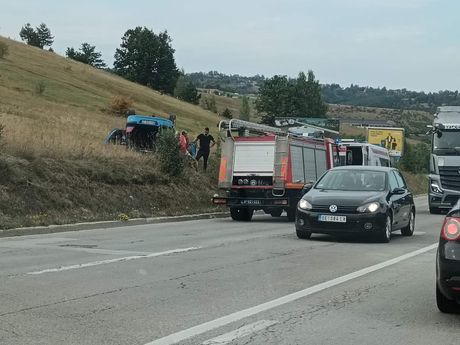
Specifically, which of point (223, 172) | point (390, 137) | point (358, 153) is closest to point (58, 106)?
point (358, 153)

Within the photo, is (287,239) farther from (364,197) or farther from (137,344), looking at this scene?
(137,344)

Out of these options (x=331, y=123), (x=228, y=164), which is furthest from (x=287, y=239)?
(x=331, y=123)

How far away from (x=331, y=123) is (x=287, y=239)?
58.6 metres

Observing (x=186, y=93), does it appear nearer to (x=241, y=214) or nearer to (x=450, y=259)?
(x=241, y=214)

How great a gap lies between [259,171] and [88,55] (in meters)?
123

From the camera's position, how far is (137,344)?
6.11m

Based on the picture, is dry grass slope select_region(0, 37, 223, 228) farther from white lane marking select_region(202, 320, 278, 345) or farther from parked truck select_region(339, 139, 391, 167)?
white lane marking select_region(202, 320, 278, 345)

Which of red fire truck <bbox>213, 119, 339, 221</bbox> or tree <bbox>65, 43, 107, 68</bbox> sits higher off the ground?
tree <bbox>65, 43, 107, 68</bbox>

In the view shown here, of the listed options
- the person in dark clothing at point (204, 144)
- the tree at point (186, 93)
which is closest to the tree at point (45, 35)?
the tree at point (186, 93)

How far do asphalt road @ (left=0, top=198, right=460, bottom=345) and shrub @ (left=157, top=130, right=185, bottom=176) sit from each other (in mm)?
10127

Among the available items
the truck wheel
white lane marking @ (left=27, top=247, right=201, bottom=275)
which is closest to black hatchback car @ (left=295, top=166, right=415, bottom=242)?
white lane marking @ (left=27, top=247, right=201, bottom=275)

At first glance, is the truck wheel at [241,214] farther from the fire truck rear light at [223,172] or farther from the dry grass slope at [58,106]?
the dry grass slope at [58,106]

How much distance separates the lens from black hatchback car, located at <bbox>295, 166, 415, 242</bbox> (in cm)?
1396

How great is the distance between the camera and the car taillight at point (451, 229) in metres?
6.93
